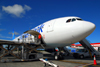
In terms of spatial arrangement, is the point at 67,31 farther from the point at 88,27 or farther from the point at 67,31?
the point at 88,27

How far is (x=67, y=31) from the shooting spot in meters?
9.85

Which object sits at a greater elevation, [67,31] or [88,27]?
[88,27]

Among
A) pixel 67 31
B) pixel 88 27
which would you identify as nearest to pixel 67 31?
pixel 67 31

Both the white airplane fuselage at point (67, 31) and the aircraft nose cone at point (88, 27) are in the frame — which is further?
the white airplane fuselage at point (67, 31)

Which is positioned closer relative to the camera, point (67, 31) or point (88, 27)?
point (88, 27)

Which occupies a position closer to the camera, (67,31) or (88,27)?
(88,27)

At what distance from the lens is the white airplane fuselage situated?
30.9 feet

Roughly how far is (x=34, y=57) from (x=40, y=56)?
2.63ft

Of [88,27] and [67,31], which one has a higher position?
[88,27]

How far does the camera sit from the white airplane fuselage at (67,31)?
9406mm

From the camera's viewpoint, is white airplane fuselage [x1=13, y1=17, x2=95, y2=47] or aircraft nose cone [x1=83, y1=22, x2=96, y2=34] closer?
aircraft nose cone [x1=83, y1=22, x2=96, y2=34]

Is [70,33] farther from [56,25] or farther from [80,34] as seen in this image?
[56,25]

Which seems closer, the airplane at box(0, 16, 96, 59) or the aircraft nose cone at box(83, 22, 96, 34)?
the aircraft nose cone at box(83, 22, 96, 34)

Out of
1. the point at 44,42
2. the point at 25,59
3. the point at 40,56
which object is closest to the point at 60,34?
the point at 44,42
